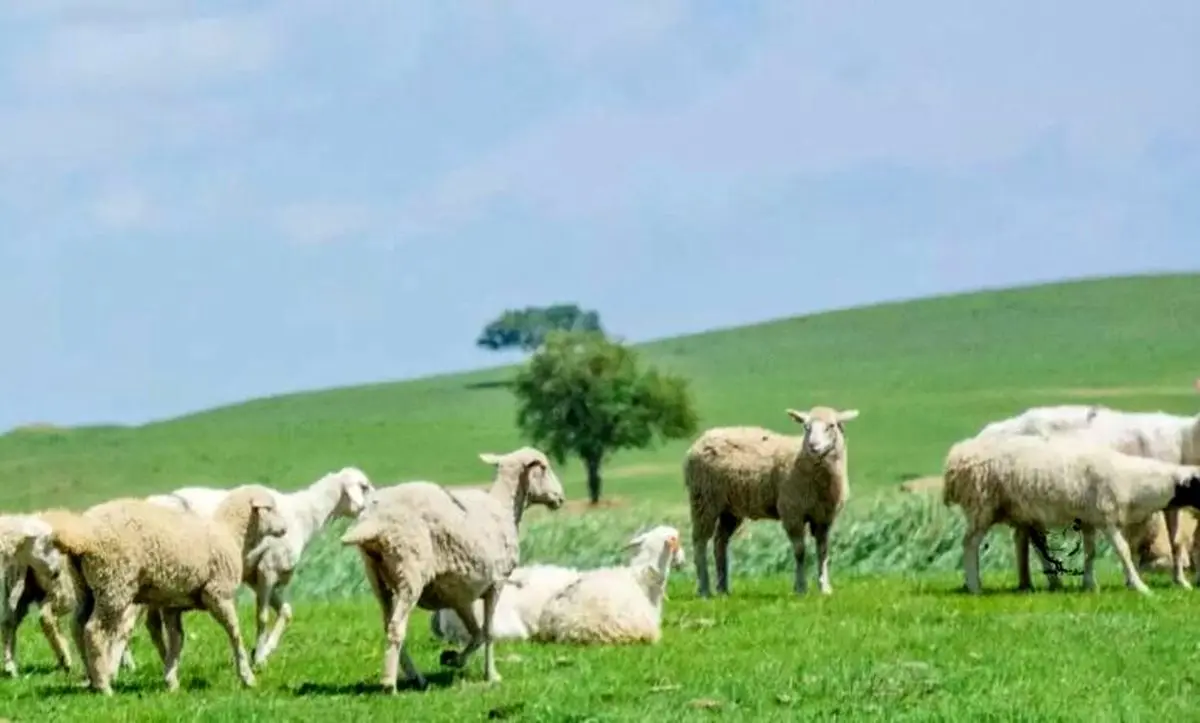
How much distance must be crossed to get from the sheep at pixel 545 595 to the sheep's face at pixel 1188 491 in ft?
18.1

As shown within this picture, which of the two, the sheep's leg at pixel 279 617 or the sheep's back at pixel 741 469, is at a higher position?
the sheep's back at pixel 741 469

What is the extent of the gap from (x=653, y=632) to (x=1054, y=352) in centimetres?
7138

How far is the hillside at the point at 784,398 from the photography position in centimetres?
7575

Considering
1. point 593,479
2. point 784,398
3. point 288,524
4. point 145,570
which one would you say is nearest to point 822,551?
point 288,524

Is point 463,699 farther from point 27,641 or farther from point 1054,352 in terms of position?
point 1054,352

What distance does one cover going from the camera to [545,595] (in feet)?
62.6

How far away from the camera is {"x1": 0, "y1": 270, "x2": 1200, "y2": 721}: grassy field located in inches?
568

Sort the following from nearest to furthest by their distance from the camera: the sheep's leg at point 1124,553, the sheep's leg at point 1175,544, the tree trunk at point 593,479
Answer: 1. the sheep's leg at point 1124,553
2. the sheep's leg at point 1175,544
3. the tree trunk at point 593,479

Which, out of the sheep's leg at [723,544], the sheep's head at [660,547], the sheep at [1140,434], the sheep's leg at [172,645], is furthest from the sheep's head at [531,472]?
the sheep at [1140,434]

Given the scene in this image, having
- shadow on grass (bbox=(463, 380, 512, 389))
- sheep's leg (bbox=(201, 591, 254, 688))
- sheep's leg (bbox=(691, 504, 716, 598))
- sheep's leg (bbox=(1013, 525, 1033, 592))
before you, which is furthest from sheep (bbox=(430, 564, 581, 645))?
shadow on grass (bbox=(463, 380, 512, 389))

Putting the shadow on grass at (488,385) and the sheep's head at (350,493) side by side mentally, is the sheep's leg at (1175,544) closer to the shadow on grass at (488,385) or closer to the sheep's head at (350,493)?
the sheep's head at (350,493)

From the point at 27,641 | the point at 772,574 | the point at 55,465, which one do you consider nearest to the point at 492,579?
the point at 27,641

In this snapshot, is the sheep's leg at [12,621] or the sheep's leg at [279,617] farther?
the sheep's leg at [279,617]

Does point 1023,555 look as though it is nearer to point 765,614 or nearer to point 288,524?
point 765,614
